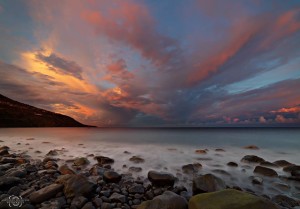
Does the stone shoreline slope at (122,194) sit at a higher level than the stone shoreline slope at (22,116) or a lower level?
lower

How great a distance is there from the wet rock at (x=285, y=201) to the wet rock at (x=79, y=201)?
6.21m

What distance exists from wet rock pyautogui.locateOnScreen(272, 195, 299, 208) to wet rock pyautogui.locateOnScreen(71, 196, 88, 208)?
6.21 metres

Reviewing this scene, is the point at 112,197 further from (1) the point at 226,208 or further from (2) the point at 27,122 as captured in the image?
(2) the point at 27,122

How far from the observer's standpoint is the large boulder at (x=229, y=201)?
337 cm

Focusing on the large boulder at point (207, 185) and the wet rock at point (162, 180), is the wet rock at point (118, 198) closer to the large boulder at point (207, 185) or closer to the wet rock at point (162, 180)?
the wet rock at point (162, 180)

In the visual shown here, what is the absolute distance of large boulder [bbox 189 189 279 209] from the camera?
3.37 metres

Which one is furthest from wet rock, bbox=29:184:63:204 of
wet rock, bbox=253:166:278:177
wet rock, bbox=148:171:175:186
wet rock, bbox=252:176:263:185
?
wet rock, bbox=253:166:278:177

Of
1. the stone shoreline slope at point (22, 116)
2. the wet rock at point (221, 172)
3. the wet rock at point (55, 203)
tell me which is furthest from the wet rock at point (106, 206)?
the stone shoreline slope at point (22, 116)

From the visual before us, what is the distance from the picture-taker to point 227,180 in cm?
773

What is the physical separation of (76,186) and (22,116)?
139739mm

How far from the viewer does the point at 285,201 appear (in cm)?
536

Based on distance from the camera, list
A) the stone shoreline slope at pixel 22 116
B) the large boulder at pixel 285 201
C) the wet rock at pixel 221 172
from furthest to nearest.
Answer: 1. the stone shoreline slope at pixel 22 116
2. the wet rock at pixel 221 172
3. the large boulder at pixel 285 201

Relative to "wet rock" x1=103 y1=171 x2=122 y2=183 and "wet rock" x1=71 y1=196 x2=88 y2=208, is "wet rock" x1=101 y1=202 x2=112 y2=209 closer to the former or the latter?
"wet rock" x1=71 y1=196 x2=88 y2=208

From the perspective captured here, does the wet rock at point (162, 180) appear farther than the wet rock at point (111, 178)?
No
